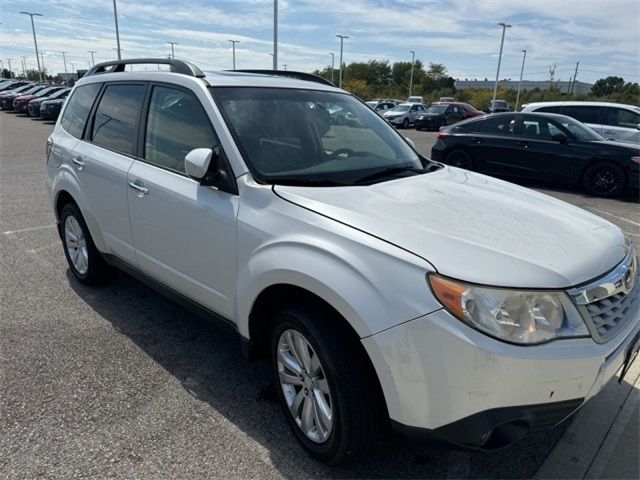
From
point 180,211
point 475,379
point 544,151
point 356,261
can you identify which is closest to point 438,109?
point 544,151

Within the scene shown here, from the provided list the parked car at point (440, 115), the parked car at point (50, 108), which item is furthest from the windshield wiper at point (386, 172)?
the parked car at point (50, 108)

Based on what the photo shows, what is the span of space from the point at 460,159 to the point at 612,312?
9.54 m

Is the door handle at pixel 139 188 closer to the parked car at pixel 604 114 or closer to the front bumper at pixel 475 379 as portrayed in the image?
the front bumper at pixel 475 379

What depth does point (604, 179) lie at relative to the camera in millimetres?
9359

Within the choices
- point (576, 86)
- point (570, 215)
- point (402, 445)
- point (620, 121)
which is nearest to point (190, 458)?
point (402, 445)

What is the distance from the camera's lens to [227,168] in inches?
108

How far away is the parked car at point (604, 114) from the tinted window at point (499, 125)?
2780mm

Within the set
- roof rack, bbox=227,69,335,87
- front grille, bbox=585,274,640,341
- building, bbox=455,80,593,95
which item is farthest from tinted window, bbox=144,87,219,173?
building, bbox=455,80,593,95

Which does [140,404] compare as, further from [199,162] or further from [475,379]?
[475,379]

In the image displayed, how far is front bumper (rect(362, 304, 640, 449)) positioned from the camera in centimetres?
183

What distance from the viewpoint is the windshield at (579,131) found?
9.67 m

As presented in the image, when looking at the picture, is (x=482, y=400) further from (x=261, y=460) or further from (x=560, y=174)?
(x=560, y=174)

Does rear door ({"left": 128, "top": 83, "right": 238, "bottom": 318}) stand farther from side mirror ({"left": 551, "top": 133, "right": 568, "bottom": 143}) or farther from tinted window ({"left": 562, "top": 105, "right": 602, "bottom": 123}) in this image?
tinted window ({"left": 562, "top": 105, "right": 602, "bottom": 123})

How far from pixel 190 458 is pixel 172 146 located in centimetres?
186
